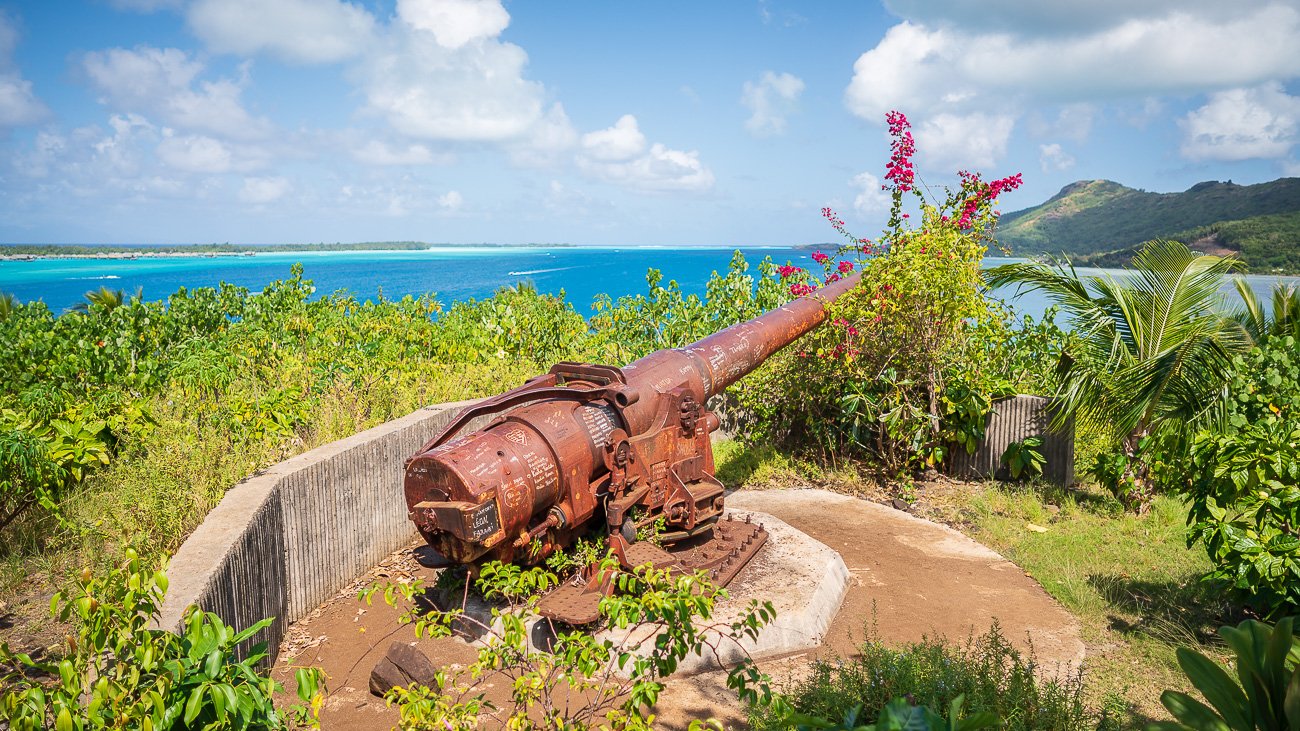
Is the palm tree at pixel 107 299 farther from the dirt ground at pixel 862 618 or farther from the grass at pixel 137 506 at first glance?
the dirt ground at pixel 862 618

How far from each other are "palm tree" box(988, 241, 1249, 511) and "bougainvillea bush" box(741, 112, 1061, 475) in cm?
68

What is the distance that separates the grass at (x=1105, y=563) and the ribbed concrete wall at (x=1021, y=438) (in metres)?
0.25

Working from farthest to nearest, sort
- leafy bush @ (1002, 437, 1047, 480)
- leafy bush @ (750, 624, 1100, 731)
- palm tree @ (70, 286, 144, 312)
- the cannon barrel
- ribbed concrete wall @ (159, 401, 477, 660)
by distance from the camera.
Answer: palm tree @ (70, 286, 144, 312) < leafy bush @ (1002, 437, 1047, 480) < the cannon barrel < ribbed concrete wall @ (159, 401, 477, 660) < leafy bush @ (750, 624, 1100, 731)

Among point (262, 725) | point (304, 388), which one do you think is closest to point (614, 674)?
point (262, 725)

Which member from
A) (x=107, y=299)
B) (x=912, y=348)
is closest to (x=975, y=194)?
(x=912, y=348)

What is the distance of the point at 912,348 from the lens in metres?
8.72

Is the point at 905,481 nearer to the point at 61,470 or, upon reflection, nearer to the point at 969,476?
the point at 969,476

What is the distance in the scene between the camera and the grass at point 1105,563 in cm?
478

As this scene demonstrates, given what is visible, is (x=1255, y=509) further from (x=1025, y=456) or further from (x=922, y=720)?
(x=922, y=720)

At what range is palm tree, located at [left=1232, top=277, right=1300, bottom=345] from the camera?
25.3 ft

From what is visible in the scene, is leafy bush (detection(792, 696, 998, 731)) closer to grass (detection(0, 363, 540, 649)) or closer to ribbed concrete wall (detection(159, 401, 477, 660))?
ribbed concrete wall (detection(159, 401, 477, 660))

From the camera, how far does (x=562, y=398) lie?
5.20 m

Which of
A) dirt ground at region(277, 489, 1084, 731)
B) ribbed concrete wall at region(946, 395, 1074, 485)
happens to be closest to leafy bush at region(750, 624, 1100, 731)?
dirt ground at region(277, 489, 1084, 731)

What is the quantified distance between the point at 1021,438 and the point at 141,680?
8371mm
